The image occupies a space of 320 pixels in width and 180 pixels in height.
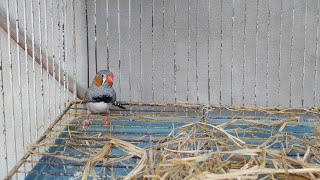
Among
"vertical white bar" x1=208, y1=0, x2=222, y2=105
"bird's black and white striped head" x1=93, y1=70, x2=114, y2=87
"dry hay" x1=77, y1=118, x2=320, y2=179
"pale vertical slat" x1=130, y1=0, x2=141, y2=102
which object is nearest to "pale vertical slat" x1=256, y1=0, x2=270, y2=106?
"vertical white bar" x1=208, y1=0, x2=222, y2=105

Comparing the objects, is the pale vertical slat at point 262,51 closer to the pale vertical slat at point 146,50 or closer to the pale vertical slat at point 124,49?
the pale vertical slat at point 146,50

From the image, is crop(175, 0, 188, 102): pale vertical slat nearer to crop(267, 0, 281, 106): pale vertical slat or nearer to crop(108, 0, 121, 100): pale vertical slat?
crop(108, 0, 121, 100): pale vertical slat

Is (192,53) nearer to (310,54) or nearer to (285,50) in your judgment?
(285,50)

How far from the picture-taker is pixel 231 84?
273 cm

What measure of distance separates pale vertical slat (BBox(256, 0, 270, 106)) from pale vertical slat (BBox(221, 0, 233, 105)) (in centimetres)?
16

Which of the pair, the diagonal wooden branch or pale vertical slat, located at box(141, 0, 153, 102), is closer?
the diagonal wooden branch

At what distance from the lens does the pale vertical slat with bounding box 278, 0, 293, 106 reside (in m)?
2.77

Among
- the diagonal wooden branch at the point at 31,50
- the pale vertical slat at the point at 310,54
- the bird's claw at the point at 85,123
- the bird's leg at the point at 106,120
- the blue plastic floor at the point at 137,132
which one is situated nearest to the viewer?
the blue plastic floor at the point at 137,132

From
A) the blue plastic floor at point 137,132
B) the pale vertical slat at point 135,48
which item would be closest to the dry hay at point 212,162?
the blue plastic floor at point 137,132

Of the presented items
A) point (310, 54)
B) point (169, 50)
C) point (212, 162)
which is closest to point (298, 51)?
point (310, 54)

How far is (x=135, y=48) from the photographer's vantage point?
9.27 ft

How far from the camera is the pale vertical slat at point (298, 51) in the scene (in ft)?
9.07

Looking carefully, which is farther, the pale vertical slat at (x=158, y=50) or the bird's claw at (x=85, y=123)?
the pale vertical slat at (x=158, y=50)

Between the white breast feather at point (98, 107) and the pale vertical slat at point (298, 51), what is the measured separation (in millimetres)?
1131
